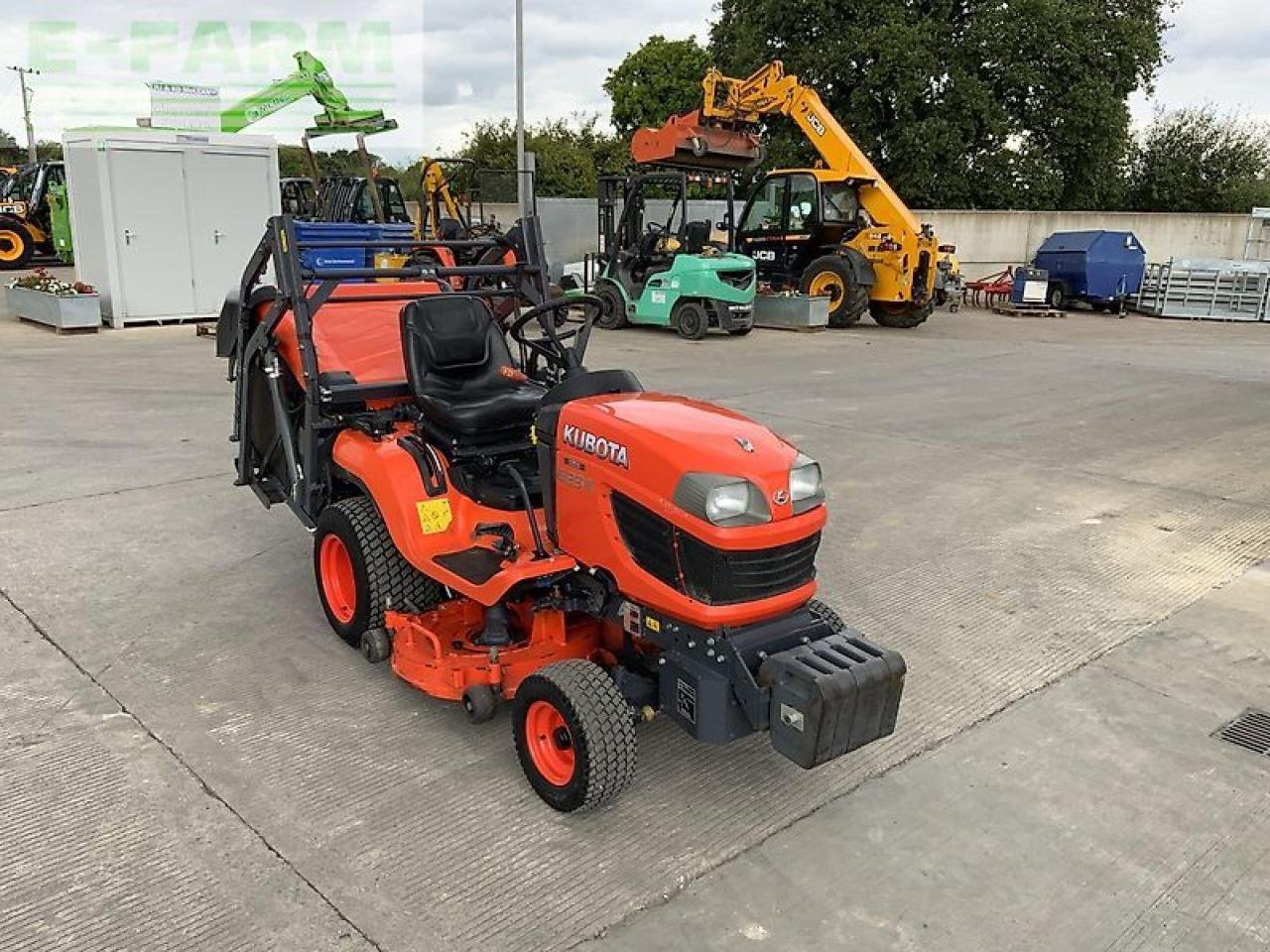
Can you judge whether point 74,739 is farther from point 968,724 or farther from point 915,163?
point 915,163

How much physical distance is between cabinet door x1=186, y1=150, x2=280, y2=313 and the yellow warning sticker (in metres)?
10.3

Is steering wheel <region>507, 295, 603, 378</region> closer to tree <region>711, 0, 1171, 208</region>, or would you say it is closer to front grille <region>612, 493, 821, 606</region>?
front grille <region>612, 493, 821, 606</region>

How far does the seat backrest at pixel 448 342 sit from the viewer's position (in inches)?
142

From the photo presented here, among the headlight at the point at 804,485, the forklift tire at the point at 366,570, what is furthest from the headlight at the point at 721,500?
the forklift tire at the point at 366,570

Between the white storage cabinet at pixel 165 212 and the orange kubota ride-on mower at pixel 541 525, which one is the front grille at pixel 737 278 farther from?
the orange kubota ride-on mower at pixel 541 525

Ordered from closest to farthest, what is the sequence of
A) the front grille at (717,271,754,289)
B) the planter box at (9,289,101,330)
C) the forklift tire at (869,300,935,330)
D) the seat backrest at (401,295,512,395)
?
the seat backrest at (401,295,512,395), the planter box at (9,289,101,330), the front grille at (717,271,754,289), the forklift tire at (869,300,935,330)

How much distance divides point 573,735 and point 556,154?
2708cm

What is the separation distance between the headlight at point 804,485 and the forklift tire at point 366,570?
4.57 ft

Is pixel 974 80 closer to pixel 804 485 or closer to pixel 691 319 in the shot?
pixel 691 319

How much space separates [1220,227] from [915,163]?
6927 millimetres

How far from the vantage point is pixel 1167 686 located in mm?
3506

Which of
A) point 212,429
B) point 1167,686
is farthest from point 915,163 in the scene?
point 1167,686

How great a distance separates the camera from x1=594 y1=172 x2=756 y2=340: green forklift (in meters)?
12.2

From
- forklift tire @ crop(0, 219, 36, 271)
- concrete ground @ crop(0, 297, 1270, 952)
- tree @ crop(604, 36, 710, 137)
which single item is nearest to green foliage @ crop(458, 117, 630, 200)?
tree @ crop(604, 36, 710, 137)
